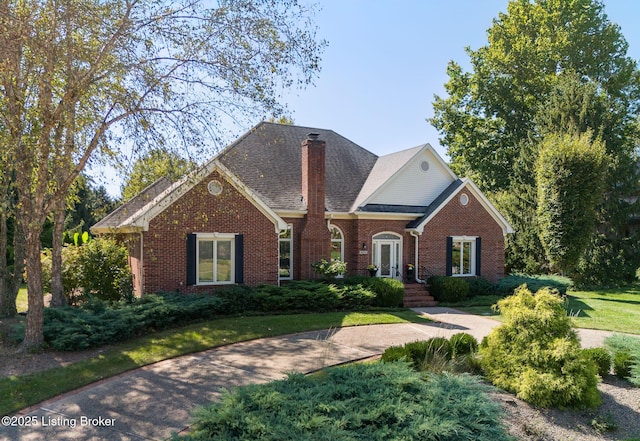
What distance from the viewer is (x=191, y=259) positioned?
13898 mm

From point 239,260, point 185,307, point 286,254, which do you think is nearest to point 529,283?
point 286,254

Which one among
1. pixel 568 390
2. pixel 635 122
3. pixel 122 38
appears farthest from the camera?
pixel 635 122

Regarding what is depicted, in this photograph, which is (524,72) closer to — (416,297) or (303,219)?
(416,297)

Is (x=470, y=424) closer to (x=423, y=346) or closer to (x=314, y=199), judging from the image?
(x=423, y=346)

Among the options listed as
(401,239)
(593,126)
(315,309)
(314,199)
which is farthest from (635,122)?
(315,309)

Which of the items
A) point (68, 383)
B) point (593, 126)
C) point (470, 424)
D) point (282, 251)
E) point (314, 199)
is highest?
point (593, 126)

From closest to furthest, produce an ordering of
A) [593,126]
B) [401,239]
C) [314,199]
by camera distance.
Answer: [314,199]
[401,239]
[593,126]

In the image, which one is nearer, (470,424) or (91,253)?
(470,424)

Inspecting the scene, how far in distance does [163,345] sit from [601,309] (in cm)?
1579

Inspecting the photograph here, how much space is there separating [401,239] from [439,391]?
43.5ft

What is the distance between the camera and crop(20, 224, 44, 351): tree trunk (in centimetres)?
913

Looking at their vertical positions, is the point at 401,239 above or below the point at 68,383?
above

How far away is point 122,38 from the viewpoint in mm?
8992

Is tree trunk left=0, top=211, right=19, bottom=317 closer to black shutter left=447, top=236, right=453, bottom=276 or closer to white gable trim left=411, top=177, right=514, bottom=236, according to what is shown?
white gable trim left=411, top=177, right=514, bottom=236
